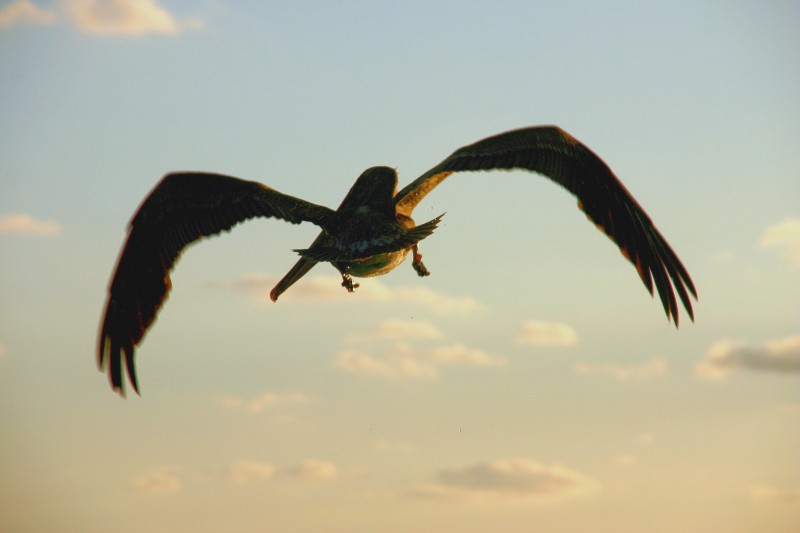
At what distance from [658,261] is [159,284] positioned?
19.4 ft

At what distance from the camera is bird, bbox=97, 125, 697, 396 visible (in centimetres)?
1117

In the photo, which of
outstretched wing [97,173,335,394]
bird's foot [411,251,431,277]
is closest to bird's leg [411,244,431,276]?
bird's foot [411,251,431,277]

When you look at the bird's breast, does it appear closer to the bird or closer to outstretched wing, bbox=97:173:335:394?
the bird

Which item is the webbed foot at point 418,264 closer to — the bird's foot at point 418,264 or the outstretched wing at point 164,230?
the bird's foot at point 418,264

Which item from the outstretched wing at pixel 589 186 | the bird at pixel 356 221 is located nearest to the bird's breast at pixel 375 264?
Result: the bird at pixel 356 221

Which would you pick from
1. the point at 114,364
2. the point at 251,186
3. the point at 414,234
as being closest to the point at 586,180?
the point at 414,234

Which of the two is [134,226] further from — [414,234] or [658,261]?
[658,261]

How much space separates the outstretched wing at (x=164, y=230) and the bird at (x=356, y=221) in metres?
0.01

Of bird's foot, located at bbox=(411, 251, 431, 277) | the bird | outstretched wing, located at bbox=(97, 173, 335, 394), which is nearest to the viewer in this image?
the bird

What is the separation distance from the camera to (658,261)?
11406 mm

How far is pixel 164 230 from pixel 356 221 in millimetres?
2689

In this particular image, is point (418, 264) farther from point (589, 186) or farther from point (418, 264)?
point (589, 186)

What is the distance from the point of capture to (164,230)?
1248cm

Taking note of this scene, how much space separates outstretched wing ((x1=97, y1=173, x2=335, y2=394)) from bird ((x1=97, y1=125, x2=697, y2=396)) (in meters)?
0.01
